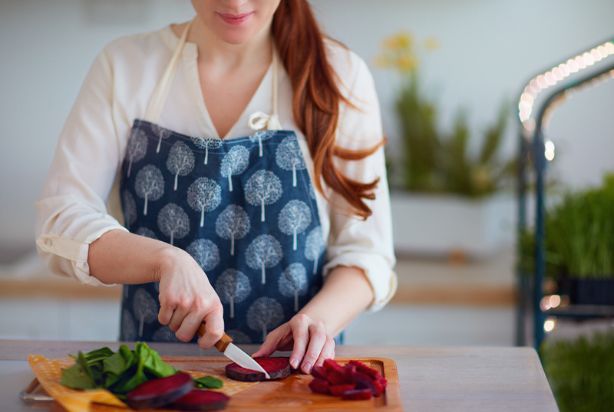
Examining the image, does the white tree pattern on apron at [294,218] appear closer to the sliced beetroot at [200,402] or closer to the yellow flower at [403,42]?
the sliced beetroot at [200,402]

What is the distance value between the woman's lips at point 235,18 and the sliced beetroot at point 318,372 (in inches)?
18.0

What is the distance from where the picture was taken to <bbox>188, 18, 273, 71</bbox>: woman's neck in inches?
56.0

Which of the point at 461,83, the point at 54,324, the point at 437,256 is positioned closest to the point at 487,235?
the point at 437,256

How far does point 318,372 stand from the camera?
1.07m

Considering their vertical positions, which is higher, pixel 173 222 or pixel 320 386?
pixel 173 222

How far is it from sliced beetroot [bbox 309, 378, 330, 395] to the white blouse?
0.33 metres

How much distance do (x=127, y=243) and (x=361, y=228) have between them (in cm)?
36

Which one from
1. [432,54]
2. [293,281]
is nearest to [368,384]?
[293,281]

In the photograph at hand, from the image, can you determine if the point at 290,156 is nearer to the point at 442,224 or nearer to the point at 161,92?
the point at 161,92

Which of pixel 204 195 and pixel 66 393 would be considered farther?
pixel 204 195

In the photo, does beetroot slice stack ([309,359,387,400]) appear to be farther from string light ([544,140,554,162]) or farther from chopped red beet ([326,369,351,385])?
string light ([544,140,554,162])

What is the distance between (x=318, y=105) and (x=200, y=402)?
534 millimetres

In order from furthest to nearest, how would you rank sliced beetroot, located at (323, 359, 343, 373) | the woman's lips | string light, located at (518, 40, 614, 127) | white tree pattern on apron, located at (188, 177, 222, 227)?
string light, located at (518, 40, 614, 127)
white tree pattern on apron, located at (188, 177, 222, 227)
the woman's lips
sliced beetroot, located at (323, 359, 343, 373)

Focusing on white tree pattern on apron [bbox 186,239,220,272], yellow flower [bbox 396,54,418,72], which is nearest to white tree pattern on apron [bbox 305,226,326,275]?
white tree pattern on apron [bbox 186,239,220,272]
